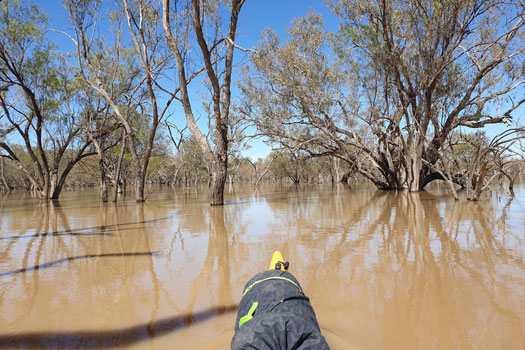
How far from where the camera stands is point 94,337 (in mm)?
2328

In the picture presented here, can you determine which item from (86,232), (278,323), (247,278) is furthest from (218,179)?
(278,323)

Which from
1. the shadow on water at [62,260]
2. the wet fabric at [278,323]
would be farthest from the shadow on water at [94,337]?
the shadow on water at [62,260]

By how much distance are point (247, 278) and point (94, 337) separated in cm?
169

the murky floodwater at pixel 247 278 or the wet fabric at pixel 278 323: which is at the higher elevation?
the wet fabric at pixel 278 323

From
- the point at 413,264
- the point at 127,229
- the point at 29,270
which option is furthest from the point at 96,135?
the point at 413,264

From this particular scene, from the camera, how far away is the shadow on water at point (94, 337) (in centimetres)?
222

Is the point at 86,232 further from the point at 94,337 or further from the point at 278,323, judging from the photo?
the point at 278,323

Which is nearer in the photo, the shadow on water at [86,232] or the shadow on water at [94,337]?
the shadow on water at [94,337]

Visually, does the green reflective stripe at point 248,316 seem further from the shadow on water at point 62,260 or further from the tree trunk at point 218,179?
the tree trunk at point 218,179

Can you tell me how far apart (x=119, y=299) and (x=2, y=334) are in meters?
0.89

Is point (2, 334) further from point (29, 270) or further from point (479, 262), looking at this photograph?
point (479, 262)

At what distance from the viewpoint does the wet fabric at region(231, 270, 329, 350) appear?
57.5 inches

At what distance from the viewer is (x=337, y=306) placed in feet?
9.11

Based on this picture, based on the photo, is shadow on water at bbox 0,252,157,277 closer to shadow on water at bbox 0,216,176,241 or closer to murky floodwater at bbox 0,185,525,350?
murky floodwater at bbox 0,185,525,350
